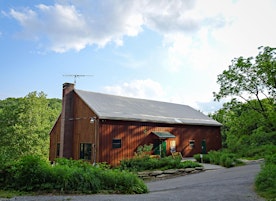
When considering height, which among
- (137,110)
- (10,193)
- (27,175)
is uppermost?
(137,110)

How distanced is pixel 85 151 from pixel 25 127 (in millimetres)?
15289

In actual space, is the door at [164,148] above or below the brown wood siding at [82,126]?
below

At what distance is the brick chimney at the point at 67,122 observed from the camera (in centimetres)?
2045

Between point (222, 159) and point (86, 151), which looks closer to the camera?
point (222, 159)

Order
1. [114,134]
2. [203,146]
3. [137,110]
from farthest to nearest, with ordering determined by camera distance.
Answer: [203,146] → [137,110] → [114,134]

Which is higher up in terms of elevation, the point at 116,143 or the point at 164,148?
the point at 116,143

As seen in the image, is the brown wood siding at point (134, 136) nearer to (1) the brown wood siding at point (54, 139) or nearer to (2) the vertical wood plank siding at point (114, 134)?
(2) the vertical wood plank siding at point (114, 134)

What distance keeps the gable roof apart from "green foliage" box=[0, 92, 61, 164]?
12977 mm

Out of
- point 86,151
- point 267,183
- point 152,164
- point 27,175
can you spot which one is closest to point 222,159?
point 152,164

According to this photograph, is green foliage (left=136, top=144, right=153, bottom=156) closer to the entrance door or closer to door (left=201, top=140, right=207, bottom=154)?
the entrance door

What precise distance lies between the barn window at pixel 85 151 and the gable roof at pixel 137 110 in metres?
3.01

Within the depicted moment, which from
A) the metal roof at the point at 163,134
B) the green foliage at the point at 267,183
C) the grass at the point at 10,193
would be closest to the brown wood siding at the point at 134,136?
the metal roof at the point at 163,134

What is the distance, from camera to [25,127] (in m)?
30.7

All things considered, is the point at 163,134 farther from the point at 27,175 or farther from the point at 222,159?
the point at 27,175
